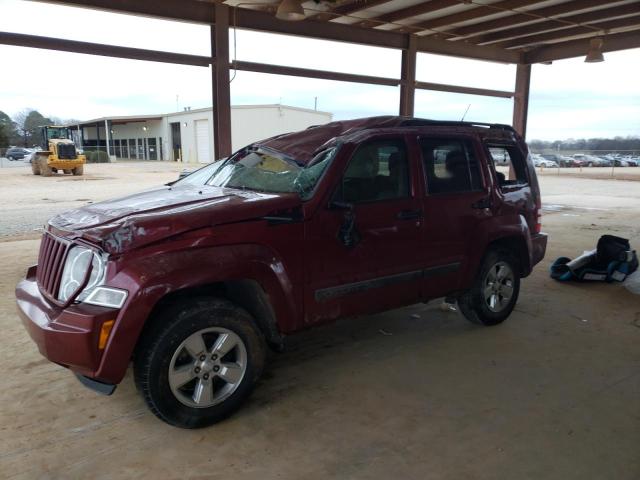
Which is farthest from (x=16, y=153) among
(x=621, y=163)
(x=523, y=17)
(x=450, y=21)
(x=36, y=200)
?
(x=621, y=163)

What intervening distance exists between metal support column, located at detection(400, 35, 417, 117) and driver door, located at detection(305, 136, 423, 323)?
238 inches

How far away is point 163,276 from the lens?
271cm

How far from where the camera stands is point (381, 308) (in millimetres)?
3820

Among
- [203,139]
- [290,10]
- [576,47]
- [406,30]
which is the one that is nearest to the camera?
[290,10]

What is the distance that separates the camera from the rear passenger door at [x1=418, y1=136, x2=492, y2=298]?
3.99 m

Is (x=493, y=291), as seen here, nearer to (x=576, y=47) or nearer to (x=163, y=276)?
(x=163, y=276)

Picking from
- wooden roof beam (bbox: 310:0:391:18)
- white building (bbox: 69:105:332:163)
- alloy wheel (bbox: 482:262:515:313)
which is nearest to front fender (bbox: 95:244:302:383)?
alloy wheel (bbox: 482:262:515:313)

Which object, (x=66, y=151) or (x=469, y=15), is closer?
(x=469, y=15)

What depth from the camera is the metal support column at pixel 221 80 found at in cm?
723

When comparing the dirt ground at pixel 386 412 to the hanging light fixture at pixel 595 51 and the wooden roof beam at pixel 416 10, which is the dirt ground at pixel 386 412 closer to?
the wooden roof beam at pixel 416 10

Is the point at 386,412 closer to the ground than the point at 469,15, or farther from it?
closer to the ground

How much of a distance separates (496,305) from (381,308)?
1.50 meters

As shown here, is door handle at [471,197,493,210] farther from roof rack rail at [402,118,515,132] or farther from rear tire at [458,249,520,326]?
roof rack rail at [402,118,515,132]

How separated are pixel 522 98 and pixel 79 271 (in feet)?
36.2
